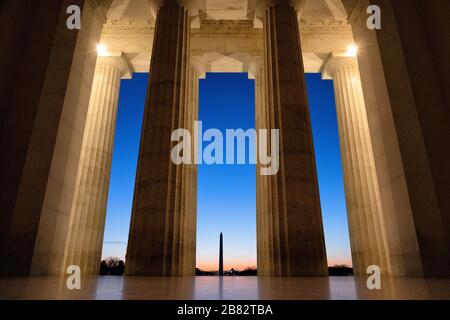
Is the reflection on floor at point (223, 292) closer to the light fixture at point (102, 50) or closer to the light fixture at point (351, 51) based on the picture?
the light fixture at point (102, 50)

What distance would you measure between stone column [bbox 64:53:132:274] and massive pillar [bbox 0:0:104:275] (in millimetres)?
14766

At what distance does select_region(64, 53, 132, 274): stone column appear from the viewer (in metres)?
37.8

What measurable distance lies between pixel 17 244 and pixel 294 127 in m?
23.4

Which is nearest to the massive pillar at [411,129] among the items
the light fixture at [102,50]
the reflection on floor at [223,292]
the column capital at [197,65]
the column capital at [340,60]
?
the reflection on floor at [223,292]

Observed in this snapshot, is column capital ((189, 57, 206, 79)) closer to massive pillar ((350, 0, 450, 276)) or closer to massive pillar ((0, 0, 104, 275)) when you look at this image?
massive pillar ((0, 0, 104, 275))

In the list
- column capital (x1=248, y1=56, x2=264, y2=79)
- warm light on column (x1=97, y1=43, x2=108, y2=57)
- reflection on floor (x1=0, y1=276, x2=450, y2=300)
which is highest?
warm light on column (x1=97, y1=43, x2=108, y2=57)

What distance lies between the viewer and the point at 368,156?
42.1 m

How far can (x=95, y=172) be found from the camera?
4122cm

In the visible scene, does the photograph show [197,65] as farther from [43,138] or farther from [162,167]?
[43,138]

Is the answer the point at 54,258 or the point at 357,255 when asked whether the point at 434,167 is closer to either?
the point at 357,255

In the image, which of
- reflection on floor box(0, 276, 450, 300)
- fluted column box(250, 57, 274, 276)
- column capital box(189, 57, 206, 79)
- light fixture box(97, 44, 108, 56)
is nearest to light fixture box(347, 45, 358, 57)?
fluted column box(250, 57, 274, 276)

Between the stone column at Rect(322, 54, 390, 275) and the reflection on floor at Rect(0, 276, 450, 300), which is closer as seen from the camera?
the reflection on floor at Rect(0, 276, 450, 300)

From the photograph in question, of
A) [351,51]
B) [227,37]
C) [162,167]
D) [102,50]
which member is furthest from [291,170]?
[102,50]
